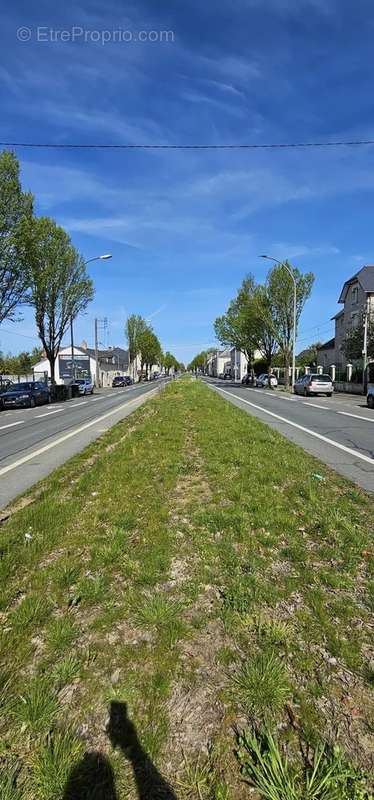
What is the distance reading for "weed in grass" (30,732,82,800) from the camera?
1.68m

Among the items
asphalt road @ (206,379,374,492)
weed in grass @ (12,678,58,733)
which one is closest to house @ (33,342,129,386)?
asphalt road @ (206,379,374,492)

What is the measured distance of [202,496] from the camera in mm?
5391

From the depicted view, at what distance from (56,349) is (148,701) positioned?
37.3 meters

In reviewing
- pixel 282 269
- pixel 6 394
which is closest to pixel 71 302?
pixel 6 394

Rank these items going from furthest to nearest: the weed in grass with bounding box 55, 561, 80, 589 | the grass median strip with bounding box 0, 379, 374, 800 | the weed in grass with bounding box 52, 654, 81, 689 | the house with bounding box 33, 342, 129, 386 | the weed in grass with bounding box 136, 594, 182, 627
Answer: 1. the house with bounding box 33, 342, 129, 386
2. the weed in grass with bounding box 55, 561, 80, 589
3. the weed in grass with bounding box 136, 594, 182, 627
4. the weed in grass with bounding box 52, 654, 81, 689
5. the grass median strip with bounding box 0, 379, 374, 800

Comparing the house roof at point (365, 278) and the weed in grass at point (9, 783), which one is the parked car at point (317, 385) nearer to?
the house roof at point (365, 278)

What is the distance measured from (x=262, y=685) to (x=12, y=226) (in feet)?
82.4

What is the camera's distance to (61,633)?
2.61 m

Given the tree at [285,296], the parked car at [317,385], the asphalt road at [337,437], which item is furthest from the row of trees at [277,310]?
the asphalt road at [337,437]

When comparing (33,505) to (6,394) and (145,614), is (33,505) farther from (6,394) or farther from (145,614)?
(6,394)

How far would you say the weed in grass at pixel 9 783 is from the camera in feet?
5.42

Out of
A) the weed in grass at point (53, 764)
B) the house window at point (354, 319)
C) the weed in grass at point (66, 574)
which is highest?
the house window at point (354, 319)

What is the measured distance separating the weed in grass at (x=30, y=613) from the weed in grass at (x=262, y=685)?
1.35 meters

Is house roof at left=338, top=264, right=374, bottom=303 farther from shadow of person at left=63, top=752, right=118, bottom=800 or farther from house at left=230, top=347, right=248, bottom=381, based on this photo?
house at left=230, top=347, right=248, bottom=381
